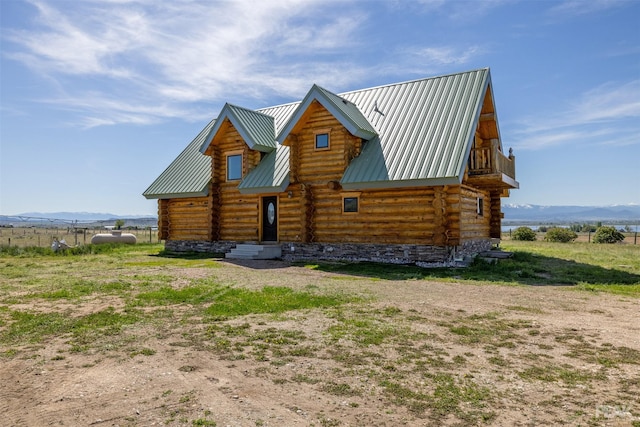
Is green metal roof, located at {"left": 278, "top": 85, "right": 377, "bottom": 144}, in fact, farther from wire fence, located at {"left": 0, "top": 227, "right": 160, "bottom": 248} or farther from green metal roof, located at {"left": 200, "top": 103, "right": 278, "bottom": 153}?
wire fence, located at {"left": 0, "top": 227, "right": 160, "bottom": 248}

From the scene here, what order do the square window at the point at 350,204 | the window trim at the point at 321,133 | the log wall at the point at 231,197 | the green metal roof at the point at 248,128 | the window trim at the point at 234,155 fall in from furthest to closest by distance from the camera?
the window trim at the point at 234,155
the log wall at the point at 231,197
the green metal roof at the point at 248,128
the window trim at the point at 321,133
the square window at the point at 350,204

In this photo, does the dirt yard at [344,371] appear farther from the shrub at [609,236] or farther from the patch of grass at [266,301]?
the shrub at [609,236]

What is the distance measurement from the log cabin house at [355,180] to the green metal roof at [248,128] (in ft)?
0.25

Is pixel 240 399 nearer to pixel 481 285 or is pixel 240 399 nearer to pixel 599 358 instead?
pixel 599 358

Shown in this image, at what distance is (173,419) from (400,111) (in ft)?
66.3

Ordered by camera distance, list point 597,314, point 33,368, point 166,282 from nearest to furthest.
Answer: point 33,368
point 597,314
point 166,282

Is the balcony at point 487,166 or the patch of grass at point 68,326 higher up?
the balcony at point 487,166

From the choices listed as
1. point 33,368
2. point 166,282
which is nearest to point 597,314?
point 33,368

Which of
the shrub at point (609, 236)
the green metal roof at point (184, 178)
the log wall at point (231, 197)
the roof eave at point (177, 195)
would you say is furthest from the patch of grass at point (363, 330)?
the shrub at point (609, 236)

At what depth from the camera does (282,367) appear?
628 cm

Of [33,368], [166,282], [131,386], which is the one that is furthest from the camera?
[166,282]

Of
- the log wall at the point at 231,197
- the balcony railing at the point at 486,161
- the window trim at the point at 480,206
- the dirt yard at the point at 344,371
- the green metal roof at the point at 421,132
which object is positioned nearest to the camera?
the dirt yard at the point at 344,371

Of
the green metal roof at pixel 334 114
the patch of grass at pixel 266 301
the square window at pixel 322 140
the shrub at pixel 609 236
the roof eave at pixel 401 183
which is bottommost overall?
the patch of grass at pixel 266 301

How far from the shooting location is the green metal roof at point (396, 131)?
18722 mm
